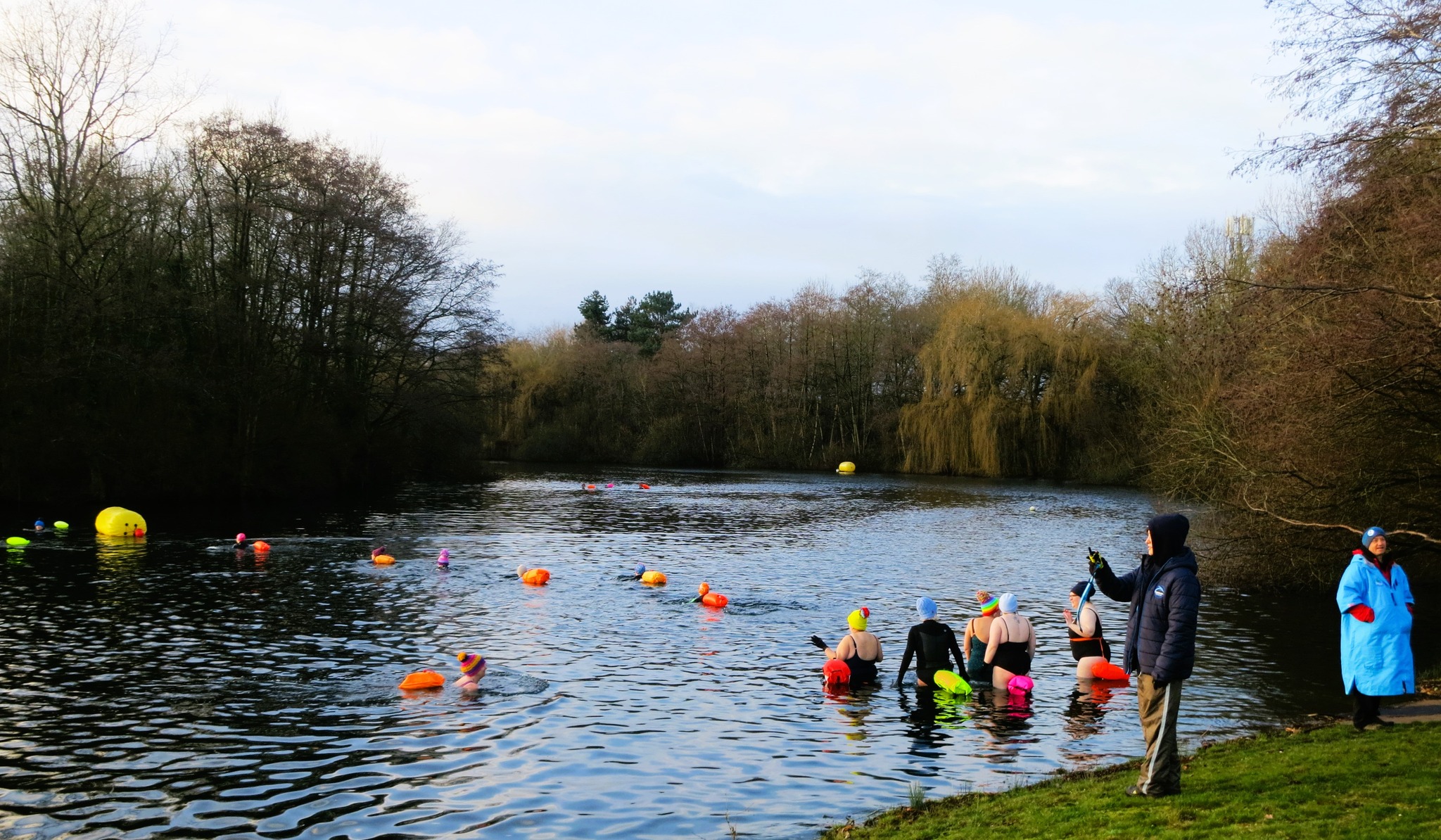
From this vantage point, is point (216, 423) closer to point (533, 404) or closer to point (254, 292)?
point (254, 292)

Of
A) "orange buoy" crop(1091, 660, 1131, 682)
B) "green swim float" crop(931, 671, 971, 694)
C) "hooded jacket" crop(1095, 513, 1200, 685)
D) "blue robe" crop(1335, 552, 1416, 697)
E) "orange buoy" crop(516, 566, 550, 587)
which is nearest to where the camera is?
"hooded jacket" crop(1095, 513, 1200, 685)

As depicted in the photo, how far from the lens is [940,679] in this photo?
1389 cm

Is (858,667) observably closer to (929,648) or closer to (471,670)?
(929,648)

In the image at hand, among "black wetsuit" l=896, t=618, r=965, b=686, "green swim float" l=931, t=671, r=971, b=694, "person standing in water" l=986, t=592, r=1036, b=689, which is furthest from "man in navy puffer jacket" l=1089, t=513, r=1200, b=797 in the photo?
"person standing in water" l=986, t=592, r=1036, b=689

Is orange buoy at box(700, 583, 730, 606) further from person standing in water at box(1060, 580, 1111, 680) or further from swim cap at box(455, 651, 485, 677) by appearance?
swim cap at box(455, 651, 485, 677)

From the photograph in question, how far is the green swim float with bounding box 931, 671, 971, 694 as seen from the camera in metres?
13.8

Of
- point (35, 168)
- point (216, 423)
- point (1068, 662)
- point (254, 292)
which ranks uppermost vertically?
point (35, 168)

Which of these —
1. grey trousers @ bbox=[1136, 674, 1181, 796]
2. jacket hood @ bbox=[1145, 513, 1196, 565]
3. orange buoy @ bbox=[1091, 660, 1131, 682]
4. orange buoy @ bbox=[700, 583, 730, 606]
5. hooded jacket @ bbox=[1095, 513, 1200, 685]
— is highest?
jacket hood @ bbox=[1145, 513, 1196, 565]

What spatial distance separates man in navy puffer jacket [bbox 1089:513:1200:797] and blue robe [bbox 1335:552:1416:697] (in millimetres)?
3414

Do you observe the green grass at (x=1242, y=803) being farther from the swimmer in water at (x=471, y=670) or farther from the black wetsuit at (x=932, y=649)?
the swimmer in water at (x=471, y=670)

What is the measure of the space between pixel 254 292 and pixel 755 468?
4814 cm

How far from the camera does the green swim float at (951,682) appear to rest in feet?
45.2

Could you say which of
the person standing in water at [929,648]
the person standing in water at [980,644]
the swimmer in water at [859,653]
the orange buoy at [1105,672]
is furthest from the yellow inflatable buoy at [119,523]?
the orange buoy at [1105,672]

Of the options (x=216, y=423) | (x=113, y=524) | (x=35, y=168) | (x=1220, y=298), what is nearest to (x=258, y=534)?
(x=113, y=524)
